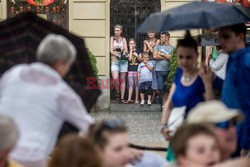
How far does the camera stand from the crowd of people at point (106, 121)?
4.28m

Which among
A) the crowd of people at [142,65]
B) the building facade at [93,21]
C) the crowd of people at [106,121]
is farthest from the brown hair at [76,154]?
the building facade at [93,21]

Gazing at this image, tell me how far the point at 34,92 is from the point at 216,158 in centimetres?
132

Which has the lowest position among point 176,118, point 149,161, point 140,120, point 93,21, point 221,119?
point 140,120

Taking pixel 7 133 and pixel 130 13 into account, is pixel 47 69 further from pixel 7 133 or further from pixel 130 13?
pixel 130 13

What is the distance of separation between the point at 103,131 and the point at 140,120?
1253 cm

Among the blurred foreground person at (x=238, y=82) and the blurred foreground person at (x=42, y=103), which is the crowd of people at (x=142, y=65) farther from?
the blurred foreground person at (x=42, y=103)

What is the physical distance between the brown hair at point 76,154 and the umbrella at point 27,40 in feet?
6.48

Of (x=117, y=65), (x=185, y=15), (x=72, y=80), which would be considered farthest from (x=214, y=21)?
(x=117, y=65)

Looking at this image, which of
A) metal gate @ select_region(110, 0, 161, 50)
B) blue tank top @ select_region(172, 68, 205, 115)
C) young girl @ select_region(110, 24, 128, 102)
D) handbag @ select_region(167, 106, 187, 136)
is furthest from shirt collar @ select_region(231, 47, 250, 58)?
metal gate @ select_region(110, 0, 161, 50)

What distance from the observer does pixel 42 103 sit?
4996 millimetres

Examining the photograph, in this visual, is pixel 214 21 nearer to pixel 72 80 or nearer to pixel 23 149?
pixel 72 80

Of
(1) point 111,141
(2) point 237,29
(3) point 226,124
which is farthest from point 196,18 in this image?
(1) point 111,141

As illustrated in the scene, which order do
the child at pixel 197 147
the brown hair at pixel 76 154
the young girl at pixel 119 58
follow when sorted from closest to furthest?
the brown hair at pixel 76 154
the child at pixel 197 147
the young girl at pixel 119 58

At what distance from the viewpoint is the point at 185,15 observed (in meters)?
6.59
